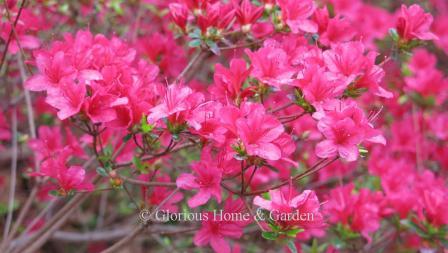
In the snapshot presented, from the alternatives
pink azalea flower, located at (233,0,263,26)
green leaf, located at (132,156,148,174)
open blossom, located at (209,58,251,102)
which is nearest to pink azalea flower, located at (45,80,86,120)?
green leaf, located at (132,156,148,174)

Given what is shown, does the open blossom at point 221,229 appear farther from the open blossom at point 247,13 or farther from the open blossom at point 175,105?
the open blossom at point 247,13

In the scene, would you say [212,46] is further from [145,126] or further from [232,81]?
[145,126]

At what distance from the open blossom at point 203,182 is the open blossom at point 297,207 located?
0.13 metres

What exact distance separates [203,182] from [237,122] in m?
0.24

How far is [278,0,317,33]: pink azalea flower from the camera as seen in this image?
1815 mm

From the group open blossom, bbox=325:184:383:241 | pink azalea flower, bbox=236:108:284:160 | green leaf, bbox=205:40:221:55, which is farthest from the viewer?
open blossom, bbox=325:184:383:241

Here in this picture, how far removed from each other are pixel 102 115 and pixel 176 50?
0.79 meters

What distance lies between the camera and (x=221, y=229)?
170 centimetres

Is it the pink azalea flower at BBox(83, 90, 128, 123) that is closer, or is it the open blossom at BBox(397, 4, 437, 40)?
the pink azalea flower at BBox(83, 90, 128, 123)

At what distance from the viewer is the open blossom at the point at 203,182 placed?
5.05ft

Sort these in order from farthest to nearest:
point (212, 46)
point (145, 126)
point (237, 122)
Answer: point (212, 46)
point (145, 126)
point (237, 122)

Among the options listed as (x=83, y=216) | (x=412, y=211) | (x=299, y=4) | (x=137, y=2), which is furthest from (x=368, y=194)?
(x=83, y=216)

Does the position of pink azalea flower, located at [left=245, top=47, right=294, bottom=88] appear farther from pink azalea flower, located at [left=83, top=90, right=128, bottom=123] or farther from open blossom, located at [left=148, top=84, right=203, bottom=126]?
pink azalea flower, located at [left=83, top=90, right=128, bottom=123]

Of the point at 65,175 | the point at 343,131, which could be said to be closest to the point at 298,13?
the point at 343,131
